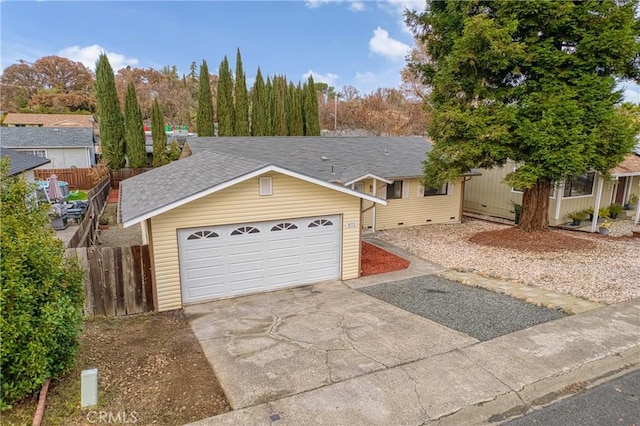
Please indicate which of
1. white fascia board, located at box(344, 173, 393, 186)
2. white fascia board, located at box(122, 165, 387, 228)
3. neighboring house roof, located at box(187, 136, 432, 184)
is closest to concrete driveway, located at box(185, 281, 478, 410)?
white fascia board, located at box(122, 165, 387, 228)

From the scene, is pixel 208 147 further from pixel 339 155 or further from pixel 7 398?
pixel 7 398

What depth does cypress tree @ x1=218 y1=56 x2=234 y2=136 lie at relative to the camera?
106ft

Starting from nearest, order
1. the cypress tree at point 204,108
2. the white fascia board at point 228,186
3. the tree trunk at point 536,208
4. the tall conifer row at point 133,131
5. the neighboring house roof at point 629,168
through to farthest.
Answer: the white fascia board at point 228,186, the tree trunk at point 536,208, the neighboring house roof at point 629,168, the tall conifer row at point 133,131, the cypress tree at point 204,108

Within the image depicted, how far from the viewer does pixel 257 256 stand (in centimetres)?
954

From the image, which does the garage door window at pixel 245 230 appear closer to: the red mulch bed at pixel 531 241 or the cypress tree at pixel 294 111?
the red mulch bed at pixel 531 241

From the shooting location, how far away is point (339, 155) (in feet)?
60.9

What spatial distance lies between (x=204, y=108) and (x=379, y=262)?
25510mm

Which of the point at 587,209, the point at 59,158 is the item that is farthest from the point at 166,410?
the point at 59,158

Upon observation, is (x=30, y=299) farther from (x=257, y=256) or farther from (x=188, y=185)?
(x=257, y=256)

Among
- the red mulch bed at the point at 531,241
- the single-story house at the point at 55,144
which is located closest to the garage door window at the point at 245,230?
the red mulch bed at the point at 531,241

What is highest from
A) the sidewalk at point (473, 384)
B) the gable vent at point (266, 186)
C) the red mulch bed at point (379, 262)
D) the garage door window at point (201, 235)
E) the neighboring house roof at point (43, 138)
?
the neighboring house roof at point (43, 138)

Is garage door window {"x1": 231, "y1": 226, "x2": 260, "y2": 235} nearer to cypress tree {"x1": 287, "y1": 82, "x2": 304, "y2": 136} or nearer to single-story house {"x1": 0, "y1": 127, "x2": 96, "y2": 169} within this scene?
cypress tree {"x1": 287, "y1": 82, "x2": 304, "y2": 136}

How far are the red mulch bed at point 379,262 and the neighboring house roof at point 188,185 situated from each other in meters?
2.32

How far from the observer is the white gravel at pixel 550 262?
9711mm
